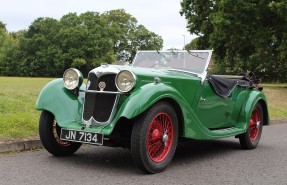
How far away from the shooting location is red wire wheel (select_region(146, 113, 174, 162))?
5602 mm

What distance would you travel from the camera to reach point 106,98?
5836 millimetres

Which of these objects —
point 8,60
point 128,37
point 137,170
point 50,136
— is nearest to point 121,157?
point 137,170

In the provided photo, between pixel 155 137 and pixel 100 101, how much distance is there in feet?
3.06

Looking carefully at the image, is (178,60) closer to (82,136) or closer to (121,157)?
(121,157)

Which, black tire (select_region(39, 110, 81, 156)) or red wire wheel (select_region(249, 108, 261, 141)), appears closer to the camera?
black tire (select_region(39, 110, 81, 156))

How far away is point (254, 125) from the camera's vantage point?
8.34 meters

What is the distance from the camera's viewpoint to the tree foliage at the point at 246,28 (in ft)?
88.5

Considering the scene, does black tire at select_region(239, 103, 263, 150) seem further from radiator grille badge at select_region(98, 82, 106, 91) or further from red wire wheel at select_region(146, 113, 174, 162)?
radiator grille badge at select_region(98, 82, 106, 91)

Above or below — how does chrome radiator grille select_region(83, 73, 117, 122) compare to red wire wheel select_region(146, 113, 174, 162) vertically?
above

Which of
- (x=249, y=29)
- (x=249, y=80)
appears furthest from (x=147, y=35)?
(x=249, y=80)

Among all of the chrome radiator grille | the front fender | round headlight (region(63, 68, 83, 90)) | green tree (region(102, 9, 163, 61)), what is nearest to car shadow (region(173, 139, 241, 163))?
the chrome radiator grille

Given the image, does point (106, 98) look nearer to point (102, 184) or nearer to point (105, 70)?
point (105, 70)

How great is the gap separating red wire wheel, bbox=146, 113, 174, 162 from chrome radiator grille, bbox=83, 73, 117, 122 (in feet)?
2.13

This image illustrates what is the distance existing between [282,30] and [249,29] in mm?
2267
